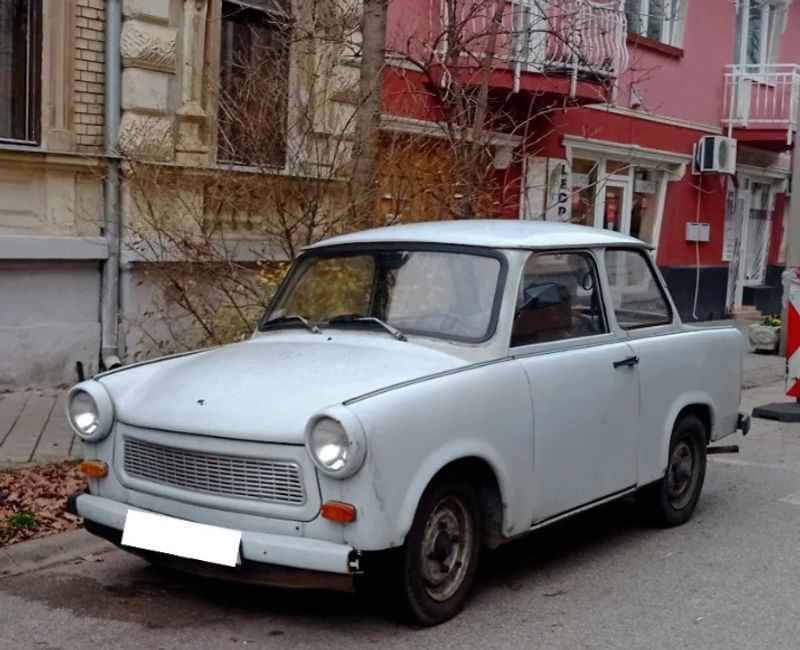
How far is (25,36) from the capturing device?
10.0 metres

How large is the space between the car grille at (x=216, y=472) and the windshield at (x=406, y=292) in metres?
1.18

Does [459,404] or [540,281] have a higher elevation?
[540,281]

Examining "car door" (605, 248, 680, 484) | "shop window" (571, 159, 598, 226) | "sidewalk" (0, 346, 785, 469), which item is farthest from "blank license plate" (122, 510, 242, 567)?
"shop window" (571, 159, 598, 226)

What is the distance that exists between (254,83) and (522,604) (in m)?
5.26

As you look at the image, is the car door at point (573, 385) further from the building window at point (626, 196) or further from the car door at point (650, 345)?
the building window at point (626, 196)

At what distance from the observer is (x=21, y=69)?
1005 cm

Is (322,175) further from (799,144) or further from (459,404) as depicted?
(799,144)

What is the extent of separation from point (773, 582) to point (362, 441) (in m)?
2.51

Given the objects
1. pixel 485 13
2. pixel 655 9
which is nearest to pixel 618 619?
pixel 485 13

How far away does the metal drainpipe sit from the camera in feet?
33.7

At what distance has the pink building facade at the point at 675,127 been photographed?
46.6 ft

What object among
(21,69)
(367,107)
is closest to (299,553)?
(367,107)

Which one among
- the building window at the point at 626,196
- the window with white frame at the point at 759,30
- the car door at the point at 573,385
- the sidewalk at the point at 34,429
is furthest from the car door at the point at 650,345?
the window with white frame at the point at 759,30

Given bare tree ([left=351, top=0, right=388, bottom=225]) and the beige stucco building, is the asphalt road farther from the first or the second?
the beige stucco building
